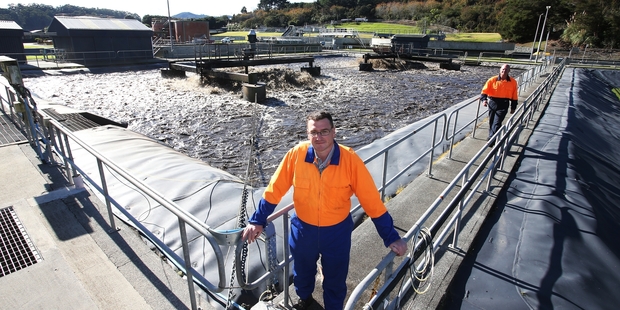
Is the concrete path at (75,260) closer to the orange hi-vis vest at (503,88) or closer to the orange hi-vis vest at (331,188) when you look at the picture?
the orange hi-vis vest at (331,188)

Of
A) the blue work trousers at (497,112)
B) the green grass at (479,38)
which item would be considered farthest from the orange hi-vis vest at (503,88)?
the green grass at (479,38)

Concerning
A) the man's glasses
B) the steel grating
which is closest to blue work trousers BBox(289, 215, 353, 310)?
the man's glasses

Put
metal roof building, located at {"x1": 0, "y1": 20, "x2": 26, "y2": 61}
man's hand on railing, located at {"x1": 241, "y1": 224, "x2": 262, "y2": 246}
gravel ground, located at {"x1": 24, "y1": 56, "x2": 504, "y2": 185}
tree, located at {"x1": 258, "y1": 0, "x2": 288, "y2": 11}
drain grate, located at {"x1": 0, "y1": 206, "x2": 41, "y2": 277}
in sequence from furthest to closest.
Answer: tree, located at {"x1": 258, "y1": 0, "x2": 288, "y2": 11}
metal roof building, located at {"x1": 0, "y1": 20, "x2": 26, "y2": 61}
gravel ground, located at {"x1": 24, "y1": 56, "x2": 504, "y2": 185}
drain grate, located at {"x1": 0, "y1": 206, "x2": 41, "y2": 277}
man's hand on railing, located at {"x1": 241, "y1": 224, "x2": 262, "y2": 246}

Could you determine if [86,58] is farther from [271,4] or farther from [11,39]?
[271,4]

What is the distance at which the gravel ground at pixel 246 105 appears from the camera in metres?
11.1

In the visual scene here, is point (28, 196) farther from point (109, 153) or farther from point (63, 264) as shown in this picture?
point (63, 264)

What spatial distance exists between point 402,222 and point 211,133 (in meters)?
8.85

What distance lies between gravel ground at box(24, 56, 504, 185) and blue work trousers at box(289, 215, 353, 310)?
17.8 feet

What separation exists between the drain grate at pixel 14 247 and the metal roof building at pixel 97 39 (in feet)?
93.0

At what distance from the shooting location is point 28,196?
4.91 meters

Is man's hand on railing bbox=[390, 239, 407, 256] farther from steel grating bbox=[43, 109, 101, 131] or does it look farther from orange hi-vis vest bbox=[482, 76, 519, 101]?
steel grating bbox=[43, 109, 101, 131]

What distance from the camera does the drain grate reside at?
3.56 meters

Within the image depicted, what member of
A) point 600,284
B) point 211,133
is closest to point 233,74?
point 211,133

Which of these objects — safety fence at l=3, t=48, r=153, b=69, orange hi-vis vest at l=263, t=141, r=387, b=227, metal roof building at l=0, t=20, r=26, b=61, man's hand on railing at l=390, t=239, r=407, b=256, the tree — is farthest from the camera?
the tree
